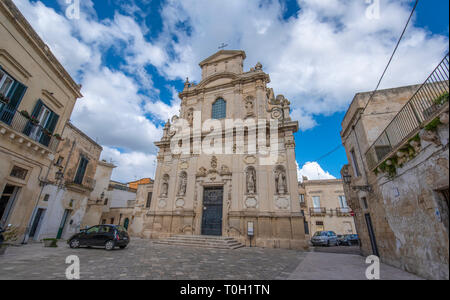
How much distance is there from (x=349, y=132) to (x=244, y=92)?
10214mm

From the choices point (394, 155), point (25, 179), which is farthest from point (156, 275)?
point (25, 179)

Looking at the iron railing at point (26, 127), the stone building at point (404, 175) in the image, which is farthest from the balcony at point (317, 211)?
the iron railing at point (26, 127)

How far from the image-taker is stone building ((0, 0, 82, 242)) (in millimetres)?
8102

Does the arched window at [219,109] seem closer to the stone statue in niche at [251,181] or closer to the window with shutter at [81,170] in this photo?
the stone statue in niche at [251,181]

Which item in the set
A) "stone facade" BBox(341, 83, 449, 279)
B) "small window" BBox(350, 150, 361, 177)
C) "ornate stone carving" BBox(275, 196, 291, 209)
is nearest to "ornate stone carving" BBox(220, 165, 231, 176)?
"ornate stone carving" BBox(275, 196, 291, 209)

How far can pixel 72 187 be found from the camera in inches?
550

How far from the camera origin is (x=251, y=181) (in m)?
14.4

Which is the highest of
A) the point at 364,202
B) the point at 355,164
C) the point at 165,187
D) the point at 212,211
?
the point at 355,164

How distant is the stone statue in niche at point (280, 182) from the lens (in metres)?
13.5

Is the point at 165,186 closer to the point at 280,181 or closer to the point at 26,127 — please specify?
the point at 280,181

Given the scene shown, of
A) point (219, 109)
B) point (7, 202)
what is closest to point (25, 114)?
point (7, 202)

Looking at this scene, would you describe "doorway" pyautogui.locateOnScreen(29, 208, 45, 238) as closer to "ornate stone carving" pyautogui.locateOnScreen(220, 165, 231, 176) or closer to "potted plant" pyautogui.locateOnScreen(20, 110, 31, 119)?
"potted plant" pyautogui.locateOnScreen(20, 110, 31, 119)

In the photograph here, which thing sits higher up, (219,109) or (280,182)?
(219,109)

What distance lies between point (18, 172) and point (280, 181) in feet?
46.4
